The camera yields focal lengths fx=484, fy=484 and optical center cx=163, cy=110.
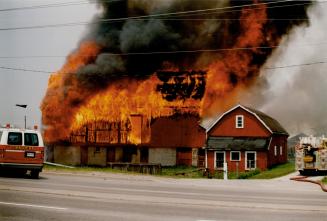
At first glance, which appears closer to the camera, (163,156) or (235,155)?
(235,155)

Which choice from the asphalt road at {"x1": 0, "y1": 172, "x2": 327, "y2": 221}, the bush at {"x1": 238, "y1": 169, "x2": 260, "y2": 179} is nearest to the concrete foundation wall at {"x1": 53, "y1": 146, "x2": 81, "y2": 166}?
the bush at {"x1": 238, "y1": 169, "x2": 260, "y2": 179}

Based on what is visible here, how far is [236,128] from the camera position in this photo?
45719mm

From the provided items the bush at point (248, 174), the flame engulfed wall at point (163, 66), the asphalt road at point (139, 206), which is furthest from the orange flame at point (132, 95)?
the asphalt road at point (139, 206)

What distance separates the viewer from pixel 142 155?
52.7 m

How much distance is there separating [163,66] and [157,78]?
2.12 metres

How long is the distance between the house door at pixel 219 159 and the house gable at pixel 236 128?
6.97ft

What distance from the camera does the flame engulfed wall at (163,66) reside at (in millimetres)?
47250

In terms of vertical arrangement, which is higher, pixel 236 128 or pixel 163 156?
pixel 236 128

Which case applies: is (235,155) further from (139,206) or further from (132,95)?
(139,206)

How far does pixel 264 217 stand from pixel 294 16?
4155 centimetres

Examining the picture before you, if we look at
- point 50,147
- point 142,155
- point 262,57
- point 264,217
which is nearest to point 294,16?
point 262,57

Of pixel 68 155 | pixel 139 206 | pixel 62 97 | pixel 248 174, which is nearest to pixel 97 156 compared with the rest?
pixel 68 155

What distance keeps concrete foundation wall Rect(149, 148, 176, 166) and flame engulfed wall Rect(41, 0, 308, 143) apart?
215 cm

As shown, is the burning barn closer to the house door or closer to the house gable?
the house gable
